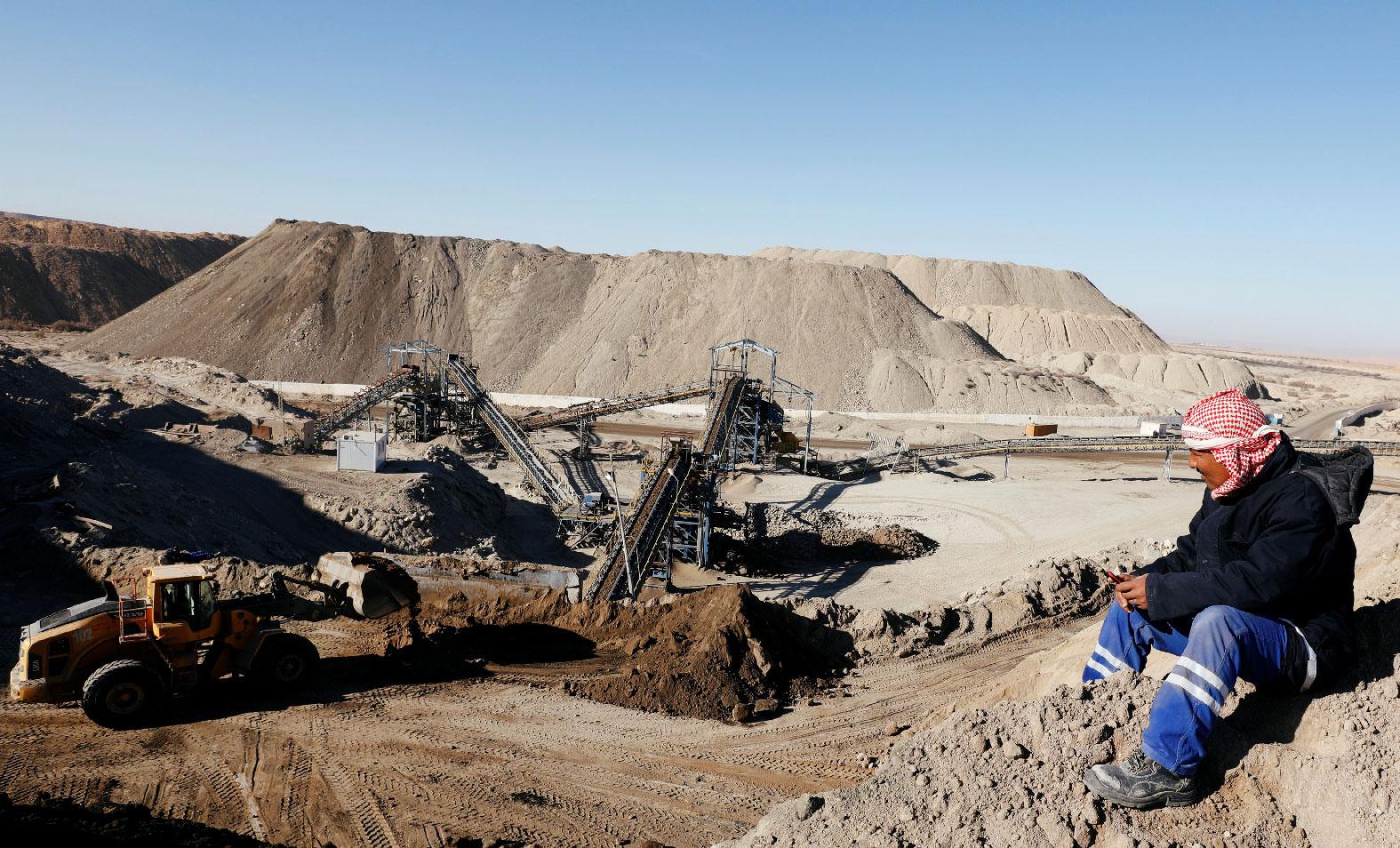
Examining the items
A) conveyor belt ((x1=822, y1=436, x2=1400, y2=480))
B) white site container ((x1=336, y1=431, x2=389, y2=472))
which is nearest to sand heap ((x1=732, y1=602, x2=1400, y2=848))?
white site container ((x1=336, y1=431, x2=389, y2=472))

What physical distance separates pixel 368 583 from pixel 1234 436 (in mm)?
13078

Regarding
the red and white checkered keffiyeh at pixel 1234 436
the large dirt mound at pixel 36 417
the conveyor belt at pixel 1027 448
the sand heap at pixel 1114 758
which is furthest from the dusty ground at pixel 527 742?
the conveyor belt at pixel 1027 448

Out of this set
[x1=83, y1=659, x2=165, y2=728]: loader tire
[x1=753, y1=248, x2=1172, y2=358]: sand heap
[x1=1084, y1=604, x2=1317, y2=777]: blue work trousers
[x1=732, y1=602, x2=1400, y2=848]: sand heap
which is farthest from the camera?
[x1=753, y1=248, x2=1172, y2=358]: sand heap

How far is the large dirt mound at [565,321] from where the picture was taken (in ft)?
202

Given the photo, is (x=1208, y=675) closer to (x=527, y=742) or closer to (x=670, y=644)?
(x=527, y=742)

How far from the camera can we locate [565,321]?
68.9m

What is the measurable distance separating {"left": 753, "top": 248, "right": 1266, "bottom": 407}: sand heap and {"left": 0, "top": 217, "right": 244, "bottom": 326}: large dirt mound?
243ft

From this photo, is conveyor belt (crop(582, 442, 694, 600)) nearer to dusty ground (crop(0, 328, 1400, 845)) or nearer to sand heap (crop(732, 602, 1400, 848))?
dusty ground (crop(0, 328, 1400, 845))

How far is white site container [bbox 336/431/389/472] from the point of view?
28.1 m

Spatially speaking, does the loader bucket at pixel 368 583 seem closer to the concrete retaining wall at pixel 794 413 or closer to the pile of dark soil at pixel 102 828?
the pile of dark soil at pixel 102 828

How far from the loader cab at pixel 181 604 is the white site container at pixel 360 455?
17706 mm

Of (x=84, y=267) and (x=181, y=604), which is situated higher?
(x=84, y=267)

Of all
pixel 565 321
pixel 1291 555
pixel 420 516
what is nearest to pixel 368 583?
pixel 420 516

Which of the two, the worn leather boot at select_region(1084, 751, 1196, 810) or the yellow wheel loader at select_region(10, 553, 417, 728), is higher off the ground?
the worn leather boot at select_region(1084, 751, 1196, 810)
